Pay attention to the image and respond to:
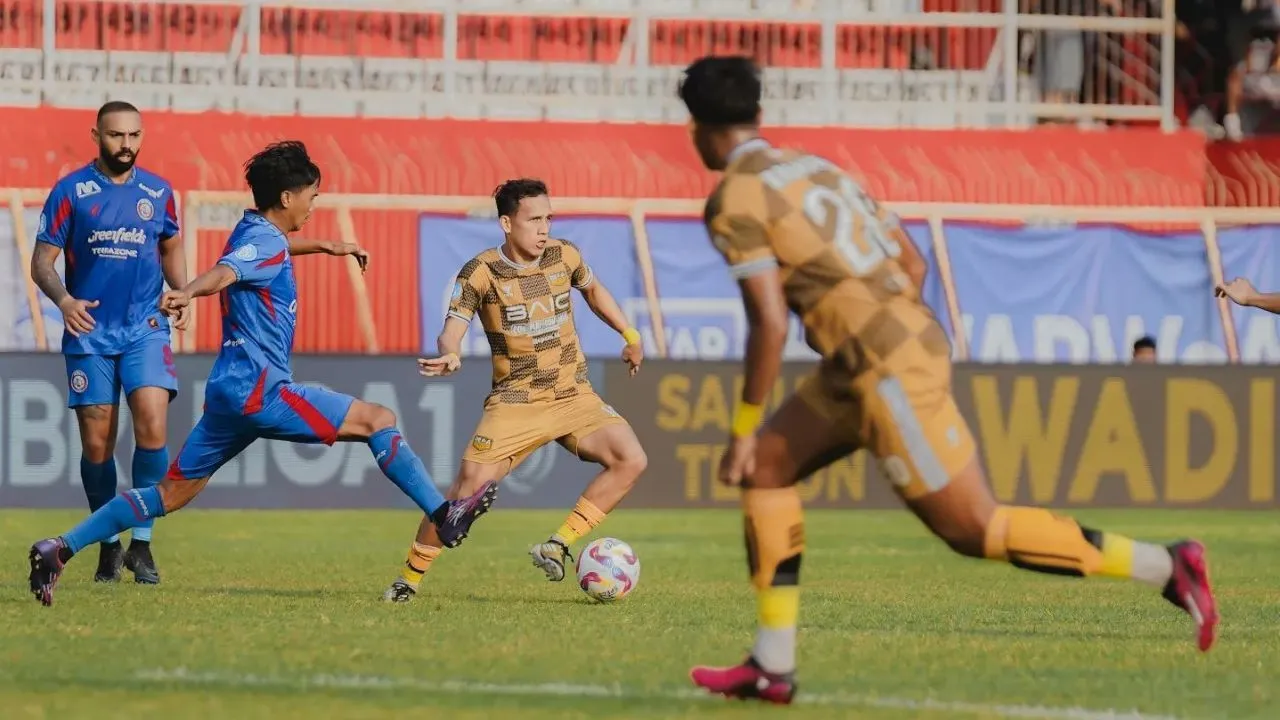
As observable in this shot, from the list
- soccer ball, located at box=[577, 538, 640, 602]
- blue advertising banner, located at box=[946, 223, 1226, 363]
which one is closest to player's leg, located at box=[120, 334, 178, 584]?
soccer ball, located at box=[577, 538, 640, 602]

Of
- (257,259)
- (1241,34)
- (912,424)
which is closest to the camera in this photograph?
(912,424)

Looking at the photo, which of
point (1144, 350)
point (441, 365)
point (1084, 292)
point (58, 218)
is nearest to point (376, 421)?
point (441, 365)

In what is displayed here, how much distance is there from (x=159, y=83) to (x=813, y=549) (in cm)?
1119

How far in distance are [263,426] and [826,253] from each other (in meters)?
3.79

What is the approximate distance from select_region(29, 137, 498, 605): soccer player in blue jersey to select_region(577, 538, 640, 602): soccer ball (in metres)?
0.71

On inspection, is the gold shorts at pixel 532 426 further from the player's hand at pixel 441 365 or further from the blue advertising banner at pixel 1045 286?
the blue advertising banner at pixel 1045 286

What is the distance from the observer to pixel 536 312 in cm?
1026

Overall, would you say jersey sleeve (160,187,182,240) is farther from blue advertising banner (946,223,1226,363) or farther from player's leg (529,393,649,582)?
blue advertising banner (946,223,1226,363)

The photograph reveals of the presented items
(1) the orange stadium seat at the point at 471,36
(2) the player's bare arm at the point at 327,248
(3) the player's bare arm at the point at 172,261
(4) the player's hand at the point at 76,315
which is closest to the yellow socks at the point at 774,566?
(2) the player's bare arm at the point at 327,248

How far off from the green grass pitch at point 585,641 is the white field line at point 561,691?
0.01 metres

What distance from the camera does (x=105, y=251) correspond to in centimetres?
1023

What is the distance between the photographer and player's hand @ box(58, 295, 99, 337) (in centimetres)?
961

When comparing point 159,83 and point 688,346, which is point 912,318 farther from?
point 159,83

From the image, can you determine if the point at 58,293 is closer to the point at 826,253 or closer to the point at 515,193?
the point at 515,193
